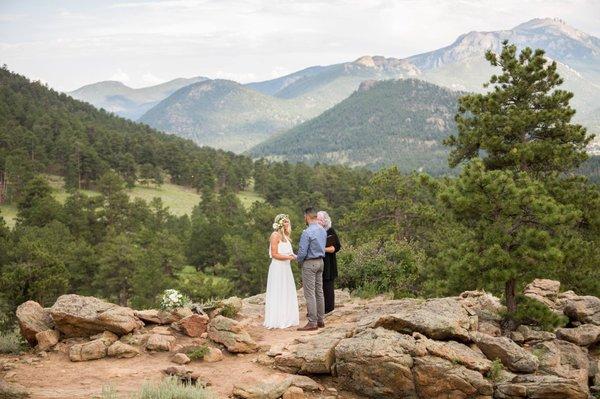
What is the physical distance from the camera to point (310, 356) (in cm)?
1147

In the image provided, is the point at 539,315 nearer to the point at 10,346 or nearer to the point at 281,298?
the point at 281,298

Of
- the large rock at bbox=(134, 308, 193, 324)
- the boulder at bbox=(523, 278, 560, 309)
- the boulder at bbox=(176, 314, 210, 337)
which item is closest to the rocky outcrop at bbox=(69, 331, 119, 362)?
the large rock at bbox=(134, 308, 193, 324)

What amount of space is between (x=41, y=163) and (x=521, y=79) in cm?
9816

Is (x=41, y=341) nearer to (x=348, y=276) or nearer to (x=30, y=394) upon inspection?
(x=30, y=394)

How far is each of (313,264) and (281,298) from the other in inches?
63.1

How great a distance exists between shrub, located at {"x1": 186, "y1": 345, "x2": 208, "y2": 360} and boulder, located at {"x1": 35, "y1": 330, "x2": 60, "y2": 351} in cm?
326

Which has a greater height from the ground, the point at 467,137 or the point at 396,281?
the point at 467,137

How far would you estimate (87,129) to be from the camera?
131750mm

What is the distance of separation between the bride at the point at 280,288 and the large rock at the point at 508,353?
5.00 m

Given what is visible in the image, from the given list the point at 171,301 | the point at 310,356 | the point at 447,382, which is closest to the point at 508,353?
the point at 447,382

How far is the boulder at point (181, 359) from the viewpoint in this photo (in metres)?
11.6

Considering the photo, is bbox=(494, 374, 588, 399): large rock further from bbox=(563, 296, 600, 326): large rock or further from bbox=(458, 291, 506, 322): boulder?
bbox=(563, 296, 600, 326): large rock

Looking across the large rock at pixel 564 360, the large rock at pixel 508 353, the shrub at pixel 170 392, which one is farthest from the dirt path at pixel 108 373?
the large rock at pixel 564 360

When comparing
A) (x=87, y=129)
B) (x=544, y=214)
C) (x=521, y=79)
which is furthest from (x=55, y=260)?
(x=87, y=129)
